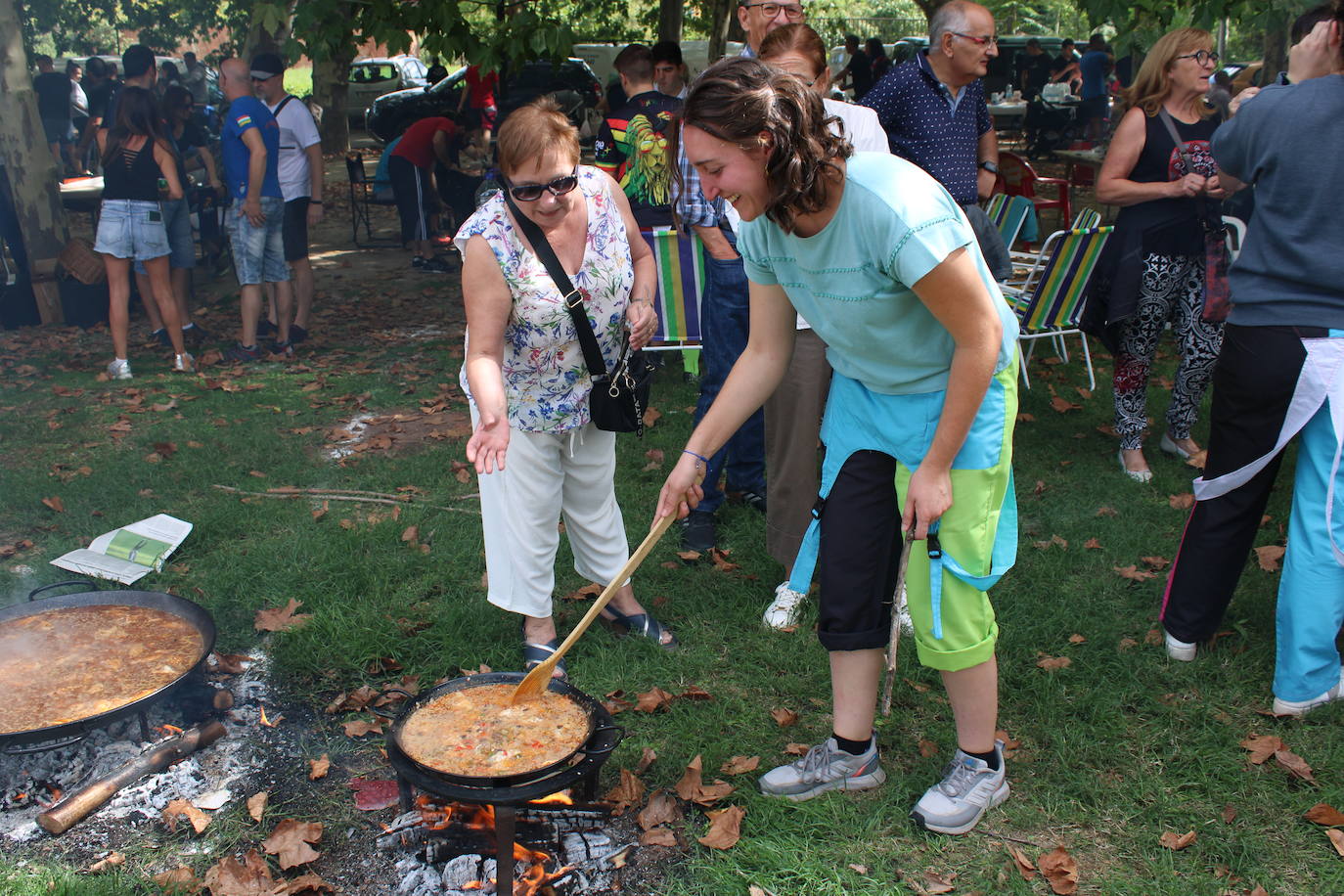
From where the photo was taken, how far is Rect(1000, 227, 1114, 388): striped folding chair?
21.4 ft

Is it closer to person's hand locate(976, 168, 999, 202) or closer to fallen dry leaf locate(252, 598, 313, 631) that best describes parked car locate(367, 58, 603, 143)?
person's hand locate(976, 168, 999, 202)

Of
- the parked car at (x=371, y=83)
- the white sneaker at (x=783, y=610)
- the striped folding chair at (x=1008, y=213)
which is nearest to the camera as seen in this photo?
the white sneaker at (x=783, y=610)

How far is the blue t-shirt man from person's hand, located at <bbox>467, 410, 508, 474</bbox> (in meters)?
6.18

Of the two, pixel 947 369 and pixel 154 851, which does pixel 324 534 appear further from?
pixel 947 369

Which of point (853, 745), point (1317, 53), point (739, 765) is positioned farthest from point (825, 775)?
point (1317, 53)

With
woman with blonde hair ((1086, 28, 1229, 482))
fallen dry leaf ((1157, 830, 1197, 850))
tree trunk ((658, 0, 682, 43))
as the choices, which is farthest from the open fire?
tree trunk ((658, 0, 682, 43))

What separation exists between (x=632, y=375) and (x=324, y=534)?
2168 millimetres

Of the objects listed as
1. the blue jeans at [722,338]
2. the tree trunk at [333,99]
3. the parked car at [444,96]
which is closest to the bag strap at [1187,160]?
the blue jeans at [722,338]

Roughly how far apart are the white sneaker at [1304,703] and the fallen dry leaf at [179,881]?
3.45 m

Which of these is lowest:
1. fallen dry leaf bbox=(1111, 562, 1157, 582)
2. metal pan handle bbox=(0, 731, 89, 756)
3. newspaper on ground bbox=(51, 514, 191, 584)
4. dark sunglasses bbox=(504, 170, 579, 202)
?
fallen dry leaf bbox=(1111, 562, 1157, 582)

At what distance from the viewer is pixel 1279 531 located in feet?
16.6

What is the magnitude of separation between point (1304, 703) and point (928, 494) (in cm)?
189

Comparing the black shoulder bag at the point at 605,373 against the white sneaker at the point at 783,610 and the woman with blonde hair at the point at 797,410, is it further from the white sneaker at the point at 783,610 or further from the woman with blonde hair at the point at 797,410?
the white sneaker at the point at 783,610

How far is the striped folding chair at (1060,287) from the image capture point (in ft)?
21.4
